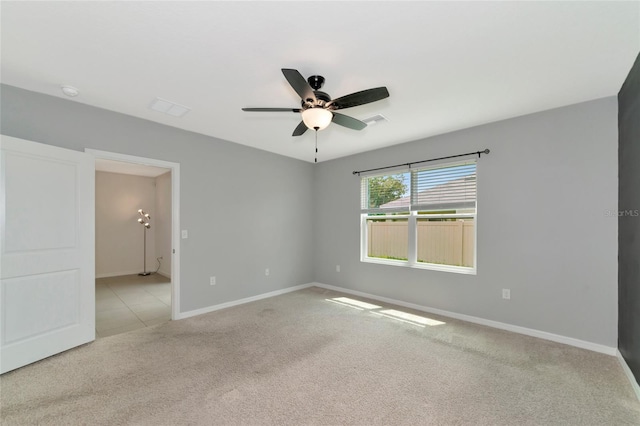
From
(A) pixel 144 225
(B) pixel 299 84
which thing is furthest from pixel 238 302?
(A) pixel 144 225

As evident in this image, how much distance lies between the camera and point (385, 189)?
4.55 metres

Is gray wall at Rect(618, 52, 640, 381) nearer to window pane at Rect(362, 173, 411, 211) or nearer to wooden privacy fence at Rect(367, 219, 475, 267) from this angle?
wooden privacy fence at Rect(367, 219, 475, 267)

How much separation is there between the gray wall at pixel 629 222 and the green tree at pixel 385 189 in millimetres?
2367

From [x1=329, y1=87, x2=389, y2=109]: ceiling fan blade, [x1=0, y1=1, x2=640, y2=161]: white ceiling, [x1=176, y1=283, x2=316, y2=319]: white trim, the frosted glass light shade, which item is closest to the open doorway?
[x1=176, y1=283, x2=316, y2=319]: white trim

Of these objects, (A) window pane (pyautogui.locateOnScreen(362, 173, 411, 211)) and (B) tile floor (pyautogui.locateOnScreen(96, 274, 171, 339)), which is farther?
(A) window pane (pyautogui.locateOnScreen(362, 173, 411, 211))

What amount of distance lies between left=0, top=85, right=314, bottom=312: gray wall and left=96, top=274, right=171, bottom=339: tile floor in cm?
59

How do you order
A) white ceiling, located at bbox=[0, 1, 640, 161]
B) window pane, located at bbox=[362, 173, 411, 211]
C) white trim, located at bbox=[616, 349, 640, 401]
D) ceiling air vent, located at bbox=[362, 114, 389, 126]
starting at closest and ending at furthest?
white ceiling, located at bbox=[0, 1, 640, 161] → white trim, located at bbox=[616, 349, 640, 401] → ceiling air vent, located at bbox=[362, 114, 389, 126] → window pane, located at bbox=[362, 173, 411, 211]

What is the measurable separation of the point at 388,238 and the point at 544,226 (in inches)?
81.7

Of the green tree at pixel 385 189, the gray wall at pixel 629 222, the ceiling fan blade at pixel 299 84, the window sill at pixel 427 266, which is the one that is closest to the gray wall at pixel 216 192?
the green tree at pixel 385 189

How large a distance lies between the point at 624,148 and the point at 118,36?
14.3 feet

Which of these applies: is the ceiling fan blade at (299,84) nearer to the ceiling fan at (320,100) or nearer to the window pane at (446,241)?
the ceiling fan at (320,100)

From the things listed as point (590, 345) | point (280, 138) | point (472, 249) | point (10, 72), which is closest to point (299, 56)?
point (280, 138)

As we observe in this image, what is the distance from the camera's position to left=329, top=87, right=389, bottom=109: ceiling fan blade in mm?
1963

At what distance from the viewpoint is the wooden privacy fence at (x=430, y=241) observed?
371 cm
